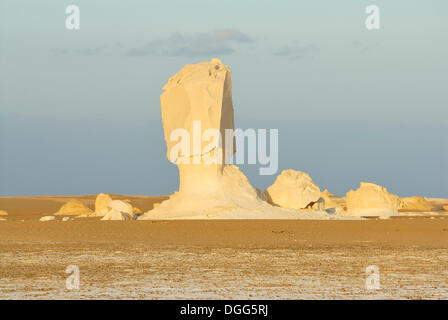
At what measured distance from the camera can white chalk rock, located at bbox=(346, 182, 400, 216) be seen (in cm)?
3294

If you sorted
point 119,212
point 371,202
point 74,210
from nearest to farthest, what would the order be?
point 119,212 → point 371,202 → point 74,210

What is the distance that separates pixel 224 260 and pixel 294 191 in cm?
1547

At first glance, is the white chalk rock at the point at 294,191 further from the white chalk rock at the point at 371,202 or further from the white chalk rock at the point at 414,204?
the white chalk rock at the point at 414,204

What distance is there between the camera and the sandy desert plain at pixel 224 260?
9727mm

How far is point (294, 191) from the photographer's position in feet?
94.9

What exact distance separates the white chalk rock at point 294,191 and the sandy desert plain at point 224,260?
5.08 meters

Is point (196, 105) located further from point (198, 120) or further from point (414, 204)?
point (414, 204)

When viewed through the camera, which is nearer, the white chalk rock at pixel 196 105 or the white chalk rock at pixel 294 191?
the white chalk rock at pixel 196 105

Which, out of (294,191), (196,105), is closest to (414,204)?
(294,191)

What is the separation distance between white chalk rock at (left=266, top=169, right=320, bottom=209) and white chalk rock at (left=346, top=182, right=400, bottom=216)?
4.70 metres

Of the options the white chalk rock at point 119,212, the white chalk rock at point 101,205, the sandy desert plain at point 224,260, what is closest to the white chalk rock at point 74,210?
the white chalk rock at point 101,205

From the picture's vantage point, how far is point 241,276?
36.9ft
